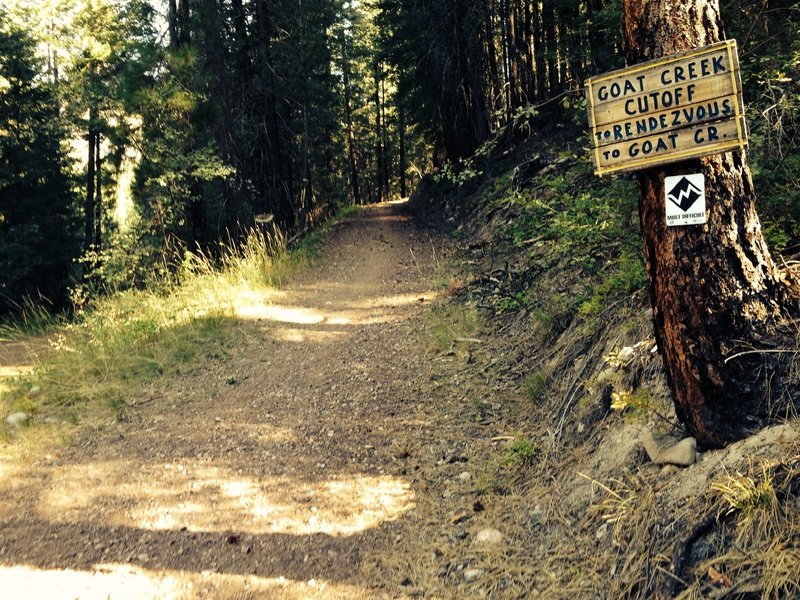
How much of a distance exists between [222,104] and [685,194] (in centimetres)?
1217

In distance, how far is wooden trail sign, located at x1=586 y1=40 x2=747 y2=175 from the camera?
9.43ft

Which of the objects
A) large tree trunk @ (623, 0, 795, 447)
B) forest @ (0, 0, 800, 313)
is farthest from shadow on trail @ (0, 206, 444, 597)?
forest @ (0, 0, 800, 313)

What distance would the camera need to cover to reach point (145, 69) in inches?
494

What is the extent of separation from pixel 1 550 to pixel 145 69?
11098 millimetres

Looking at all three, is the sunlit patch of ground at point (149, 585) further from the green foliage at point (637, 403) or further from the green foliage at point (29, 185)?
the green foliage at point (29, 185)

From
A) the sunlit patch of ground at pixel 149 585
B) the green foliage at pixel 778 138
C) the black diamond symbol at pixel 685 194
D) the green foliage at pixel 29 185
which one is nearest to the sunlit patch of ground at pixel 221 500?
the sunlit patch of ground at pixel 149 585

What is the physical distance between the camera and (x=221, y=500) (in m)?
4.40

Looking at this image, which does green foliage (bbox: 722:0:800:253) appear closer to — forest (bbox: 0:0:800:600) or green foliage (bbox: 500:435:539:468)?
forest (bbox: 0:0:800:600)

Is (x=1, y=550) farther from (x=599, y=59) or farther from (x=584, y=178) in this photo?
(x=599, y=59)

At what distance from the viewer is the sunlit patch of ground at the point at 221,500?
408 cm

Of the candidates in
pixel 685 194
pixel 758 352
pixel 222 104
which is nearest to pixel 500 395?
pixel 758 352

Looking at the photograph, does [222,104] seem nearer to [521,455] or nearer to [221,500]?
[221,500]

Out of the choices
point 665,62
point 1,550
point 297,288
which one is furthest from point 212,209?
point 665,62

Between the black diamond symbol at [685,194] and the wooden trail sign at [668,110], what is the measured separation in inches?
5.1
